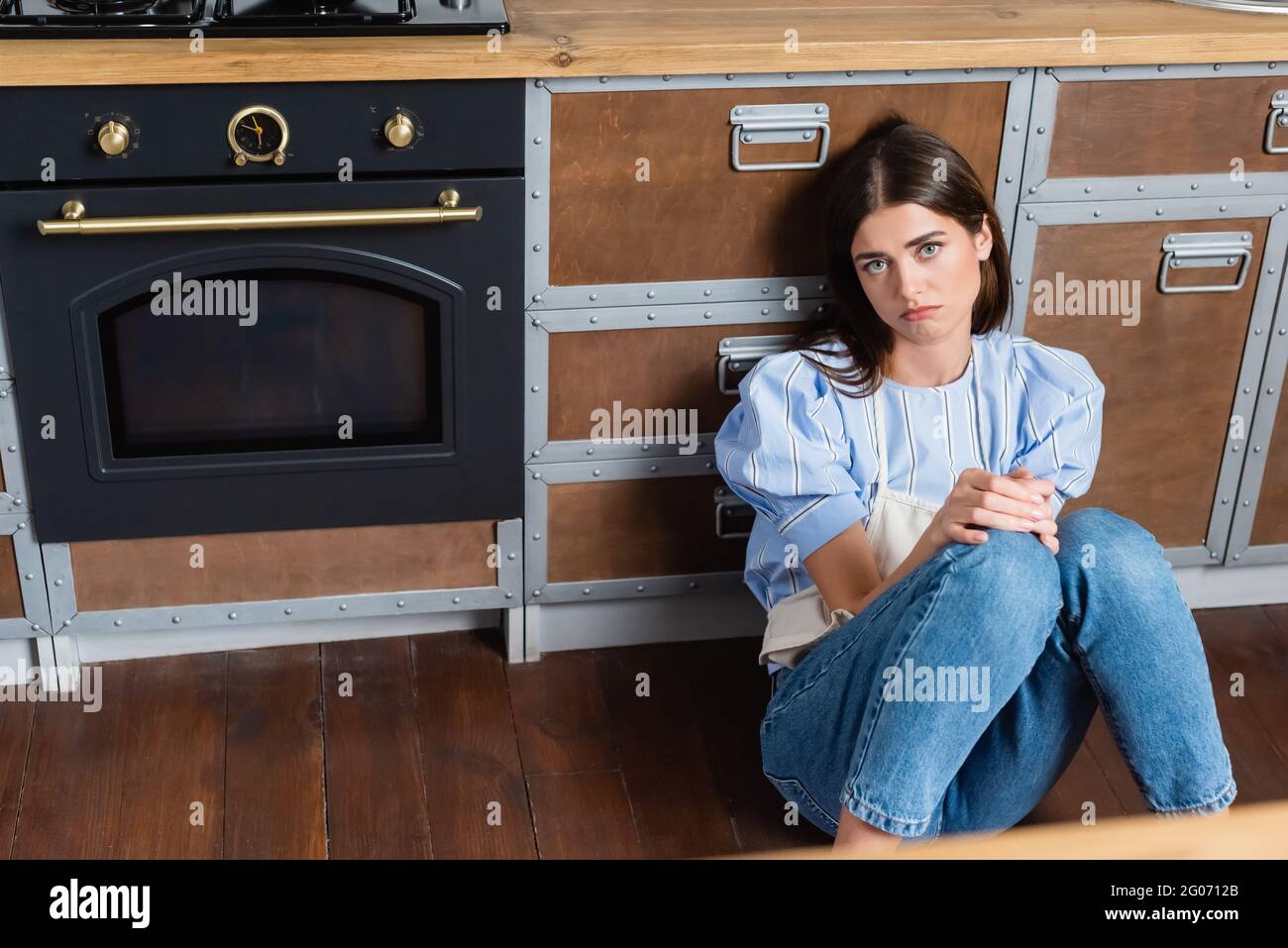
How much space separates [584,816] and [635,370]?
0.57 m

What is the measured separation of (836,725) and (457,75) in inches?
32.8

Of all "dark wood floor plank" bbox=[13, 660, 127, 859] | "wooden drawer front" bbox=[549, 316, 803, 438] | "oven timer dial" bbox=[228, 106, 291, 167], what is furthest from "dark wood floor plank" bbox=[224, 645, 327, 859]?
"oven timer dial" bbox=[228, 106, 291, 167]

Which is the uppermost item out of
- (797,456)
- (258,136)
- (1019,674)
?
(258,136)

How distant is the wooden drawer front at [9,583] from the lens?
6.20 ft

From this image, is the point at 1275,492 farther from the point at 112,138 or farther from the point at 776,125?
the point at 112,138

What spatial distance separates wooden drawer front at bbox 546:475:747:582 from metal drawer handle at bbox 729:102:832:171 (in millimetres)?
462

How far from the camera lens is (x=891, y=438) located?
5.69 feet

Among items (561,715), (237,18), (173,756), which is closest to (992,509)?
(561,715)

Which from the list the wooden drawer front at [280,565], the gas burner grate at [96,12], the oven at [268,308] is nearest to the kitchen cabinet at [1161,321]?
the oven at [268,308]

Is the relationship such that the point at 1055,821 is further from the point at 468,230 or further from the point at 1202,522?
the point at 468,230

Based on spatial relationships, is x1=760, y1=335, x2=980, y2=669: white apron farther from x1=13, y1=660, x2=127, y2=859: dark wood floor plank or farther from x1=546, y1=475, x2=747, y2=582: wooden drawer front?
x1=13, y1=660, x2=127, y2=859: dark wood floor plank

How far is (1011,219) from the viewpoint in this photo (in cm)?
191

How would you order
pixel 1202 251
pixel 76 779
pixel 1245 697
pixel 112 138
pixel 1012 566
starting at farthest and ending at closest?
pixel 1245 697, pixel 1202 251, pixel 76 779, pixel 112 138, pixel 1012 566

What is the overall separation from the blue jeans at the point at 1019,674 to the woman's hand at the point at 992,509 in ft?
0.06
